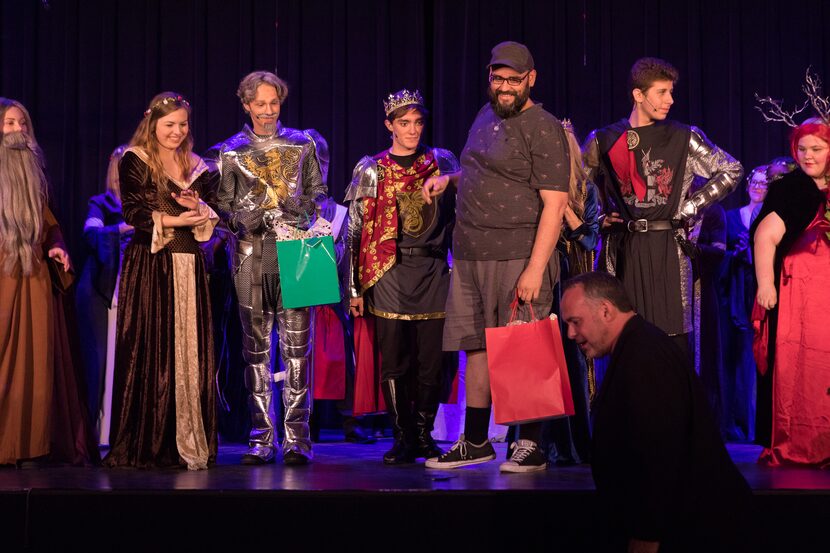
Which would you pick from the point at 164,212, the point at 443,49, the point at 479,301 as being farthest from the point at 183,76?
the point at 479,301

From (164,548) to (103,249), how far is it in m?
2.66

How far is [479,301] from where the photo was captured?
441 centimetres

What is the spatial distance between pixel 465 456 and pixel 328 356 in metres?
2.15

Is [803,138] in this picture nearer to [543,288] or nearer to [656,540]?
[543,288]

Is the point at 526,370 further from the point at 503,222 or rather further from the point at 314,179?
the point at 314,179

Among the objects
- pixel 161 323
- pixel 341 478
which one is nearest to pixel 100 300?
pixel 161 323

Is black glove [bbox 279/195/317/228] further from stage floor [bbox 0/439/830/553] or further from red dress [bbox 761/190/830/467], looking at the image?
red dress [bbox 761/190/830/467]

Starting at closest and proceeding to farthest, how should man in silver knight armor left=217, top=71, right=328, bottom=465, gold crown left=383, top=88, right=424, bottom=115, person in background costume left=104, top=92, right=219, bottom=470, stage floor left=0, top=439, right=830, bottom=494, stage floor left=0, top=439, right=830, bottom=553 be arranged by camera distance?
stage floor left=0, top=439, right=830, bottom=553 < stage floor left=0, top=439, right=830, bottom=494 < person in background costume left=104, top=92, right=219, bottom=470 < man in silver knight armor left=217, top=71, right=328, bottom=465 < gold crown left=383, top=88, right=424, bottom=115

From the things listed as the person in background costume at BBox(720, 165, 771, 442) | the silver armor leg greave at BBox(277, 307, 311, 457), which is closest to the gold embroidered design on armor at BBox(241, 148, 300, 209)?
the silver armor leg greave at BBox(277, 307, 311, 457)

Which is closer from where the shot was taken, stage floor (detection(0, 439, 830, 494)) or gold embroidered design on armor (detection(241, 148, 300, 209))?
stage floor (detection(0, 439, 830, 494))

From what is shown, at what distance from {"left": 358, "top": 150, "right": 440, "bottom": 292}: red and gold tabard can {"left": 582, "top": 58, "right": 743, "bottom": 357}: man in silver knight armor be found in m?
0.86

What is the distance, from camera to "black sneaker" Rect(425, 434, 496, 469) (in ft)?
14.3

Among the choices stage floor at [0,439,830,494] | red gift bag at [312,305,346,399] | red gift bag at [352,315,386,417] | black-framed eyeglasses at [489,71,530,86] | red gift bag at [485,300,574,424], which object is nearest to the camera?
stage floor at [0,439,830,494]

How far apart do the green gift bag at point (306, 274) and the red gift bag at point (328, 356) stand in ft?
5.48
